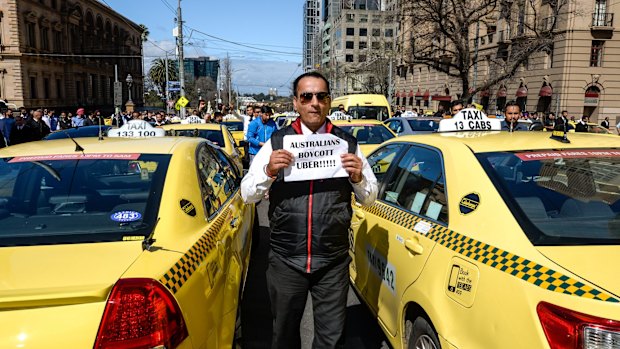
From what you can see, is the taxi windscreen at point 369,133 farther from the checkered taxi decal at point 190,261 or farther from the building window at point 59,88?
the building window at point 59,88

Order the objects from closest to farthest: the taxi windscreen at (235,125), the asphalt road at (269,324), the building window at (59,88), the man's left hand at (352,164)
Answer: the man's left hand at (352,164) → the asphalt road at (269,324) → the taxi windscreen at (235,125) → the building window at (59,88)

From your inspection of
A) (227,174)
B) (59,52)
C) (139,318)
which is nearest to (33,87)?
(59,52)

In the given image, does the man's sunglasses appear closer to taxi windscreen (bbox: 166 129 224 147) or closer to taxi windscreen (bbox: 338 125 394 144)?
taxi windscreen (bbox: 166 129 224 147)

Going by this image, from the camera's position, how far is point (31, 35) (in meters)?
48.4

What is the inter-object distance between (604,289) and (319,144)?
1481mm

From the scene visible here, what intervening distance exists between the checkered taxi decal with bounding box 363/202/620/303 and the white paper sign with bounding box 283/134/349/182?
642mm

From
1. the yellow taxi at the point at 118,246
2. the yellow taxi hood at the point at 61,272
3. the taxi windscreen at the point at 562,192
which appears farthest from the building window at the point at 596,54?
the yellow taxi hood at the point at 61,272

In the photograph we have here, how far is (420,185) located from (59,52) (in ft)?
200

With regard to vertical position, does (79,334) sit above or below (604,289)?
below

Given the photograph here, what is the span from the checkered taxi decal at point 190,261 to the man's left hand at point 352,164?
884 mm

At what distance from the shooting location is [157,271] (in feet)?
6.95

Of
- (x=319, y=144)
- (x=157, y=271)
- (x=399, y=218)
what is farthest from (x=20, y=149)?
(x=399, y=218)

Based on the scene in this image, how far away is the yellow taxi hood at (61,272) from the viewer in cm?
187

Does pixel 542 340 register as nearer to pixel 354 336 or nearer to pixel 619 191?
pixel 619 191
